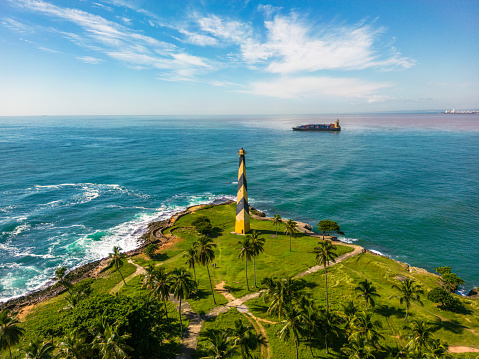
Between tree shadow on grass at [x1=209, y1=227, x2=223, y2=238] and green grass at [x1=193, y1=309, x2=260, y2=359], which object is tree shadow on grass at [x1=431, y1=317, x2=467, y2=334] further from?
tree shadow on grass at [x1=209, y1=227, x2=223, y2=238]

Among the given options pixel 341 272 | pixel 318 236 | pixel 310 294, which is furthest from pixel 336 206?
pixel 310 294

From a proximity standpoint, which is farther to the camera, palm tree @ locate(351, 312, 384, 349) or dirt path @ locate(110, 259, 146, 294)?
dirt path @ locate(110, 259, 146, 294)

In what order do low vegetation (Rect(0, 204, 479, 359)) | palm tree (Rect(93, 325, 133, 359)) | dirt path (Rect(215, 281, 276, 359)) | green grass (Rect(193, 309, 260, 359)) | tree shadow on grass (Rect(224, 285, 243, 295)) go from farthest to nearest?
tree shadow on grass (Rect(224, 285, 243, 295)) < dirt path (Rect(215, 281, 276, 359)) < green grass (Rect(193, 309, 260, 359)) < low vegetation (Rect(0, 204, 479, 359)) < palm tree (Rect(93, 325, 133, 359))

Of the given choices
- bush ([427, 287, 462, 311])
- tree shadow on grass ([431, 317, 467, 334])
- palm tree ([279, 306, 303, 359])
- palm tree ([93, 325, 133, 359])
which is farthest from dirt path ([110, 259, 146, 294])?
bush ([427, 287, 462, 311])

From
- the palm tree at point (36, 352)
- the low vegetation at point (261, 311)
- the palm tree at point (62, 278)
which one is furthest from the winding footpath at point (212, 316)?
the palm tree at point (62, 278)

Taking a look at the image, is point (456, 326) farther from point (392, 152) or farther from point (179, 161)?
point (392, 152)

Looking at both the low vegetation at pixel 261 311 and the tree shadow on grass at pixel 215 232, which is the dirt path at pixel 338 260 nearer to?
the low vegetation at pixel 261 311

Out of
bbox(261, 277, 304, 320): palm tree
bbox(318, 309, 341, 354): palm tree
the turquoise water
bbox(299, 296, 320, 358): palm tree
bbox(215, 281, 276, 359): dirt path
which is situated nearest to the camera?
bbox(299, 296, 320, 358): palm tree

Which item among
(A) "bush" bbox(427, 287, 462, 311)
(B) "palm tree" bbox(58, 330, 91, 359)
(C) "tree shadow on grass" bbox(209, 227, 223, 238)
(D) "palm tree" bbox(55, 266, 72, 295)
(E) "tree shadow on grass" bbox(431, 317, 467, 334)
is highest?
(B) "palm tree" bbox(58, 330, 91, 359)
